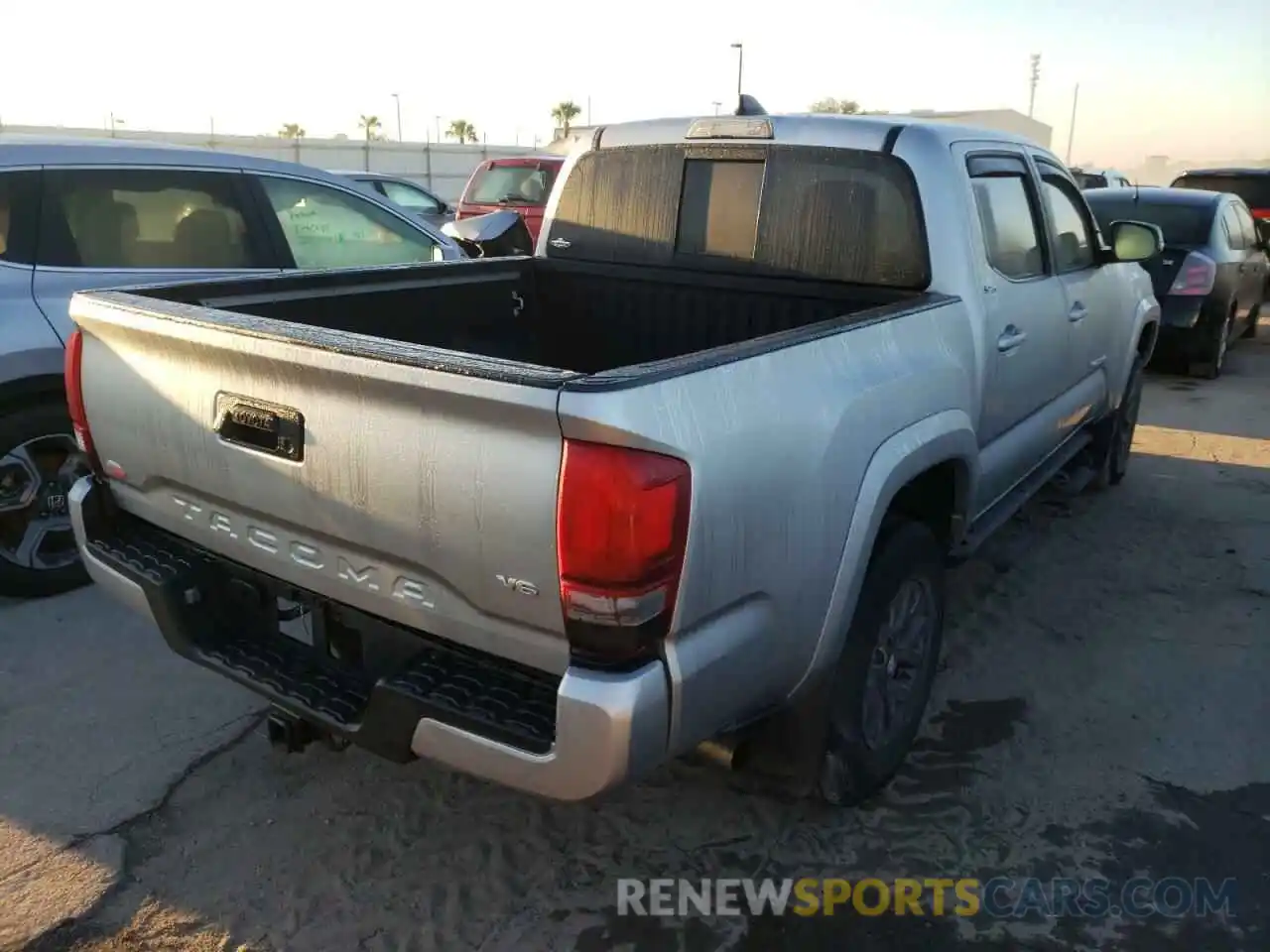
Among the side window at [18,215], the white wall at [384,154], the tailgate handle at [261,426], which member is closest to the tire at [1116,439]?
the tailgate handle at [261,426]

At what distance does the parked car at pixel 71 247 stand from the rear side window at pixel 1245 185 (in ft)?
42.4

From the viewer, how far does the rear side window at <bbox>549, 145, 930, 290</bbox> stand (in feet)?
11.3

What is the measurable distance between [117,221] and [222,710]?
231 cm

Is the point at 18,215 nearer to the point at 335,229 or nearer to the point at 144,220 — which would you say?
the point at 144,220

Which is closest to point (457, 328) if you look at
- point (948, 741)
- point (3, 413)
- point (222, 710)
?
point (222, 710)

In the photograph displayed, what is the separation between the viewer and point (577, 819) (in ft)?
9.89

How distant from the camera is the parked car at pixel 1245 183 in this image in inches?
544

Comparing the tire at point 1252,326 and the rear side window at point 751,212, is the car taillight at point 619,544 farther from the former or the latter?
the tire at point 1252,326

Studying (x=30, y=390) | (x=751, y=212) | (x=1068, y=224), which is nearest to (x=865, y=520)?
(x=751, y=212)

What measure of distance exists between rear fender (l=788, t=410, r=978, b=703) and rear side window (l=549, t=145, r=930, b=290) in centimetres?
79

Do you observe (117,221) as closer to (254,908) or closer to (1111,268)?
(254,908)

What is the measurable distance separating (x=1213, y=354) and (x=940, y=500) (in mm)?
7738

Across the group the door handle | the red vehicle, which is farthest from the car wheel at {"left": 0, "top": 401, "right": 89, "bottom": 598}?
the red vehicle

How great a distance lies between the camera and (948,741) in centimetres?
346
